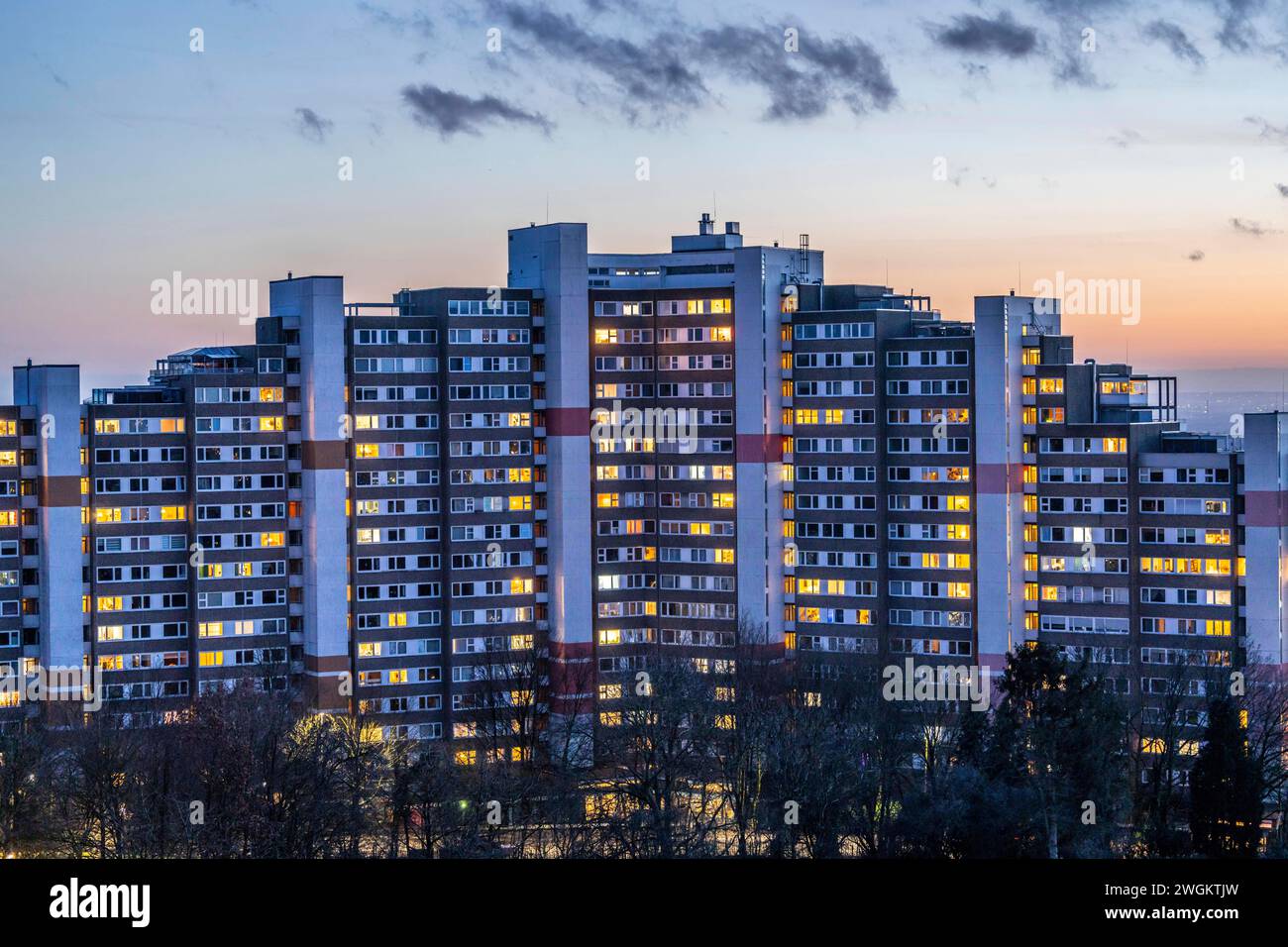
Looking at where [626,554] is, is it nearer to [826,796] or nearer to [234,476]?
[234,476]

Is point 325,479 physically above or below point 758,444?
below

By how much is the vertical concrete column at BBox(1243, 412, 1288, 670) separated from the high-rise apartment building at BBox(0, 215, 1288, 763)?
5.4 inches

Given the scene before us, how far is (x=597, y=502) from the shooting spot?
80.6 m

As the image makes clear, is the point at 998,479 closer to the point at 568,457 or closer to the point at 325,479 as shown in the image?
the point at 568,457

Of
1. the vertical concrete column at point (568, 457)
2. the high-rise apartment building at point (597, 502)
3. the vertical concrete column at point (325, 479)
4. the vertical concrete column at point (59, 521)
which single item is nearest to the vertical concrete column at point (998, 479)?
the high-rise apartment building at point (597, 502)

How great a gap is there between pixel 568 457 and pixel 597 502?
11.6 feet

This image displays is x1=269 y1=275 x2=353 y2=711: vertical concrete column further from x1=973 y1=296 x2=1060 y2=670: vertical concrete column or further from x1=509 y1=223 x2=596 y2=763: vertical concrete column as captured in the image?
x1=973 y1=296 x2=1060 y2=670: vertical concrete column

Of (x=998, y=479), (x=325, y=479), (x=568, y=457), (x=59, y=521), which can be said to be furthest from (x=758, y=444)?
(x=59, y=521)

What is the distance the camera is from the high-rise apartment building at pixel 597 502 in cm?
7162

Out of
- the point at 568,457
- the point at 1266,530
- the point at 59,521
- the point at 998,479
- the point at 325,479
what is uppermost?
the point at 568,457

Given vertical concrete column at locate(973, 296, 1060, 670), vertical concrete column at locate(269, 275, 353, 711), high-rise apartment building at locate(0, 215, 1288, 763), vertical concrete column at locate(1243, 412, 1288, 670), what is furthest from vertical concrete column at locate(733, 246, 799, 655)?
vertical concrete column at locate(1243, 412, 1288, 670)

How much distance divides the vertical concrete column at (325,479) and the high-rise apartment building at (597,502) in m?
0.15

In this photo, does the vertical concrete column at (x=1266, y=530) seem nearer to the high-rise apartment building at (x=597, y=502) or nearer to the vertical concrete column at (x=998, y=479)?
the high-rise apartment building at (x=597, y=502)
